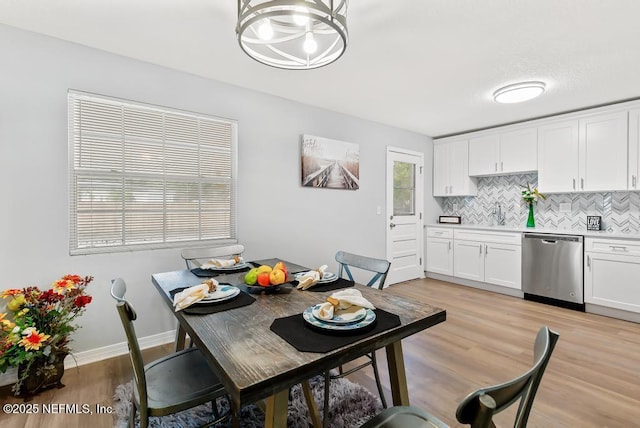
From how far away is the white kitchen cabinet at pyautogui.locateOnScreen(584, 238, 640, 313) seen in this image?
3217 millimetres

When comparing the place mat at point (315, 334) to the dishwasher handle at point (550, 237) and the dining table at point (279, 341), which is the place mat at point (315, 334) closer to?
the dining table at point (279, 341)

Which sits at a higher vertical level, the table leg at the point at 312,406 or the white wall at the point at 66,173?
the white wall at the point at 66,173

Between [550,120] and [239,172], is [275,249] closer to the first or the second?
[239,172]

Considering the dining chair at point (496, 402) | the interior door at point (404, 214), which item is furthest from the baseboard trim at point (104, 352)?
the interior door at point (404, 214)

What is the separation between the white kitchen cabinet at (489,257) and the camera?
13.4 ft

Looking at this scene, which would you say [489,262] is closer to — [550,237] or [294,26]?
[550,237]

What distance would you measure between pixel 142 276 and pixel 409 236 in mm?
3714

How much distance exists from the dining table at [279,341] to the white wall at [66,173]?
4.03 ft

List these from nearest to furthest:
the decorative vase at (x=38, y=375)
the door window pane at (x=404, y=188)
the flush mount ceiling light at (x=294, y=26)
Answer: the flush mount ceiling light at (x=294, y=26) < the decorative vase at (x=38, y=375) < the door window pane at (x=404, y=188)

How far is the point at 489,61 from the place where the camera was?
8.41 feet

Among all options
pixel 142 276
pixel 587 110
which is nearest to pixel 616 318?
pixel 587 110

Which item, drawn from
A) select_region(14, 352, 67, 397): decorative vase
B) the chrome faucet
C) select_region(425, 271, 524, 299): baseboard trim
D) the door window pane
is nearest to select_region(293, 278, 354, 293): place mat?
select_region(14, 352, 67, 397): decorative vase

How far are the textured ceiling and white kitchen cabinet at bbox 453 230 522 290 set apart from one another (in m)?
1.84

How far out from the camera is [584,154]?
12.3 ft
